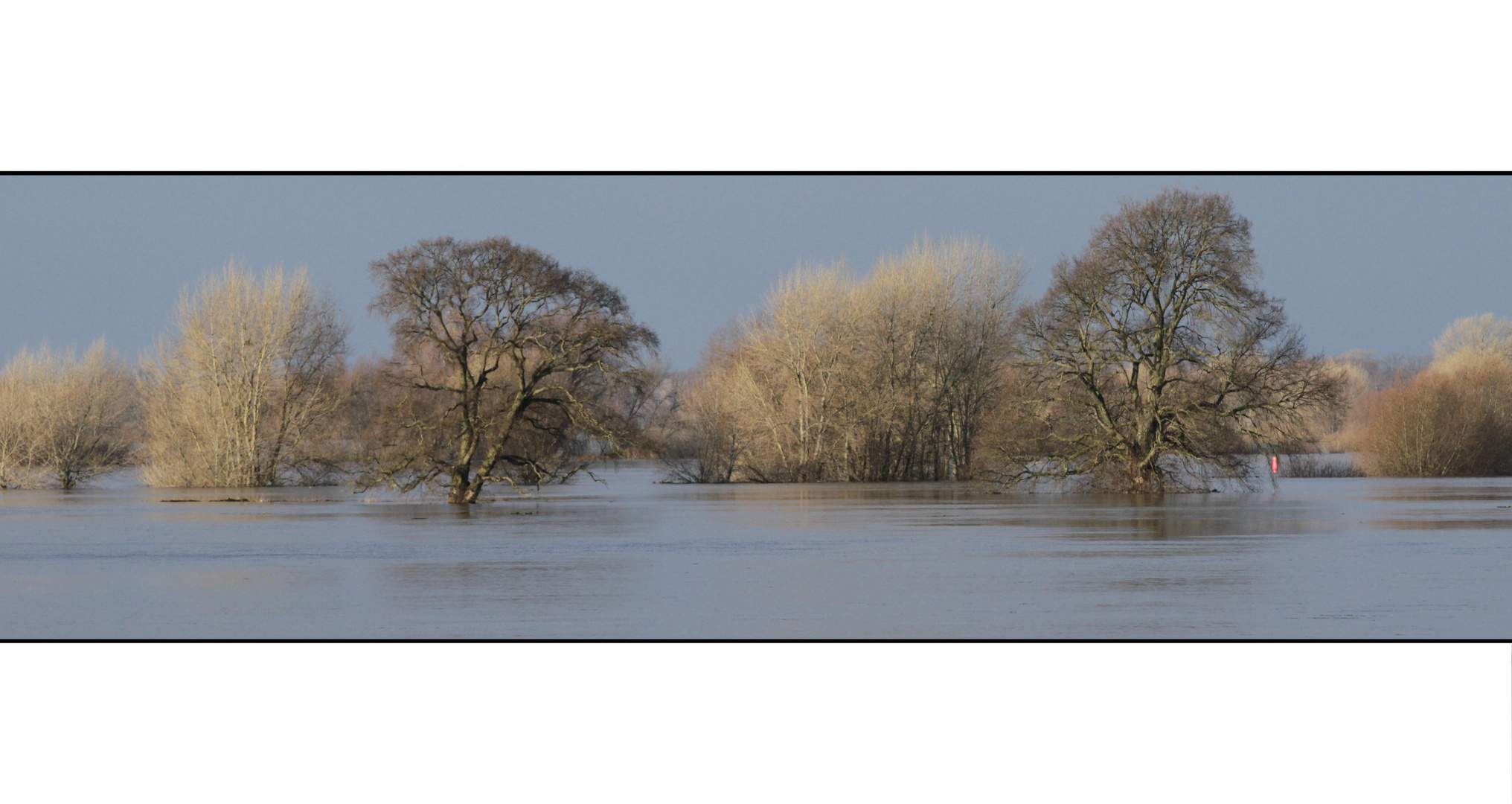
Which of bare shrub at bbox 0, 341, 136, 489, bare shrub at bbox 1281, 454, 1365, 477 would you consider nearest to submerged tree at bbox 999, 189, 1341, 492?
bare shrub at bbox 1281, 454, 1365, 477

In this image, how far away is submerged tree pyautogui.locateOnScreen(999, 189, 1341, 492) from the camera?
3506cm

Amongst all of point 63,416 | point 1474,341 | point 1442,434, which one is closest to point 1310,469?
point 1442,434

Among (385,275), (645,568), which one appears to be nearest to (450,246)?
(385,275)

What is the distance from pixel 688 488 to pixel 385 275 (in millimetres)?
19616

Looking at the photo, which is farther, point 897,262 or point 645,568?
point 897,262

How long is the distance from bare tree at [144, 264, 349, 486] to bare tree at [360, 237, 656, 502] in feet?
63.3

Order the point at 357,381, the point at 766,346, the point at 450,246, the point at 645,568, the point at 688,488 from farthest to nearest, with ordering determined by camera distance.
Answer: the point at 766,346 < the point at 357,381 < the point at 688,488 < the point at 450,246 < the point at 645,568

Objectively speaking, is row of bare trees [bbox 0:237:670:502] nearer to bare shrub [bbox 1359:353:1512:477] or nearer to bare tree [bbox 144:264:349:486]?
bare tree [bbox 144:264:349:486]

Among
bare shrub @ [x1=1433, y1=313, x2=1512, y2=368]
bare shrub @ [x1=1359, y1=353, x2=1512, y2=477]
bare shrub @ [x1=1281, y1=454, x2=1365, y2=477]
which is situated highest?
bare shrub @ [x1=1433, y1=313, x2=1512, y2=368]

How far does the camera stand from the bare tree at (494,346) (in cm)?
3048

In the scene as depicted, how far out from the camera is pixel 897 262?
5647cm

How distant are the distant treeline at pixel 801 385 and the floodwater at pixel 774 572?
3.76 metres

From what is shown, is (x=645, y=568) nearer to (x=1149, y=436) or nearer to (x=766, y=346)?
(x=1149, y=436)
